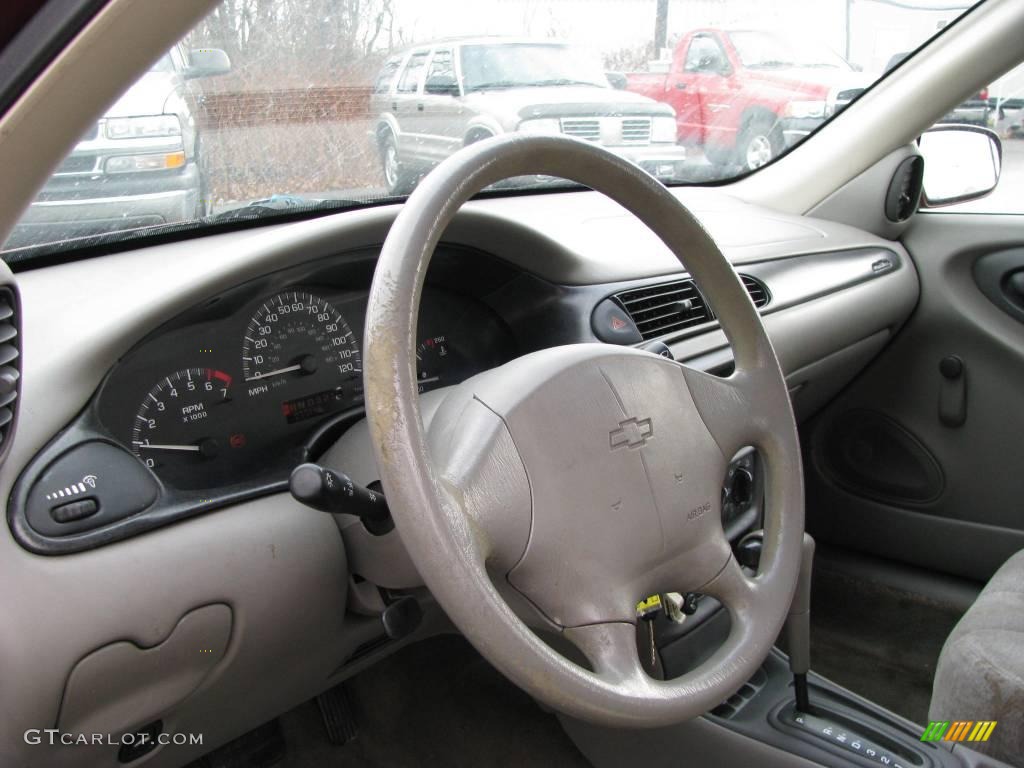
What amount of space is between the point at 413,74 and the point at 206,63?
545 mm

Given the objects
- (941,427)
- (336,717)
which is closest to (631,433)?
(336,717)

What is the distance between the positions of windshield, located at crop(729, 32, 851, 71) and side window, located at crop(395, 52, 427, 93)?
4.07ft

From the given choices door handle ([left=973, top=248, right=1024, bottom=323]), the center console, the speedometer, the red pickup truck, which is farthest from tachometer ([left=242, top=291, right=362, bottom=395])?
door handle ([left=973, top=248, right=1024, bottom=323])

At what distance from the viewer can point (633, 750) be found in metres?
1.93

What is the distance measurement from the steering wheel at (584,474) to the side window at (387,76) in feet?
2.81

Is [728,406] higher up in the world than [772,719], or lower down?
higher up

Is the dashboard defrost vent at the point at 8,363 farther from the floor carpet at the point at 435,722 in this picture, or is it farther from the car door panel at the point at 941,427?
the car door panel at the point at 941,427

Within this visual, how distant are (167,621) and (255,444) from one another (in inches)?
14.0

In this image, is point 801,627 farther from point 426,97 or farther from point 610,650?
point 426,97

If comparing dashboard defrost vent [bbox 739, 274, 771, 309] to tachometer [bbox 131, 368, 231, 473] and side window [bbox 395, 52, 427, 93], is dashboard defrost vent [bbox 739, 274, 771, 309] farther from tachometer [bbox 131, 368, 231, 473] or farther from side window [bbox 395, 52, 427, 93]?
tachometer [bbox 131, 368, 231, 473]

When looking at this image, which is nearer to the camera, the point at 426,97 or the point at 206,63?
the point at 206,63

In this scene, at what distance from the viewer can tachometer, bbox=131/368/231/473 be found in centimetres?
142

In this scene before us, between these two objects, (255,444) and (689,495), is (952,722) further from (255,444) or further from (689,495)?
(255,444)

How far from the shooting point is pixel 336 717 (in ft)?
7.19
